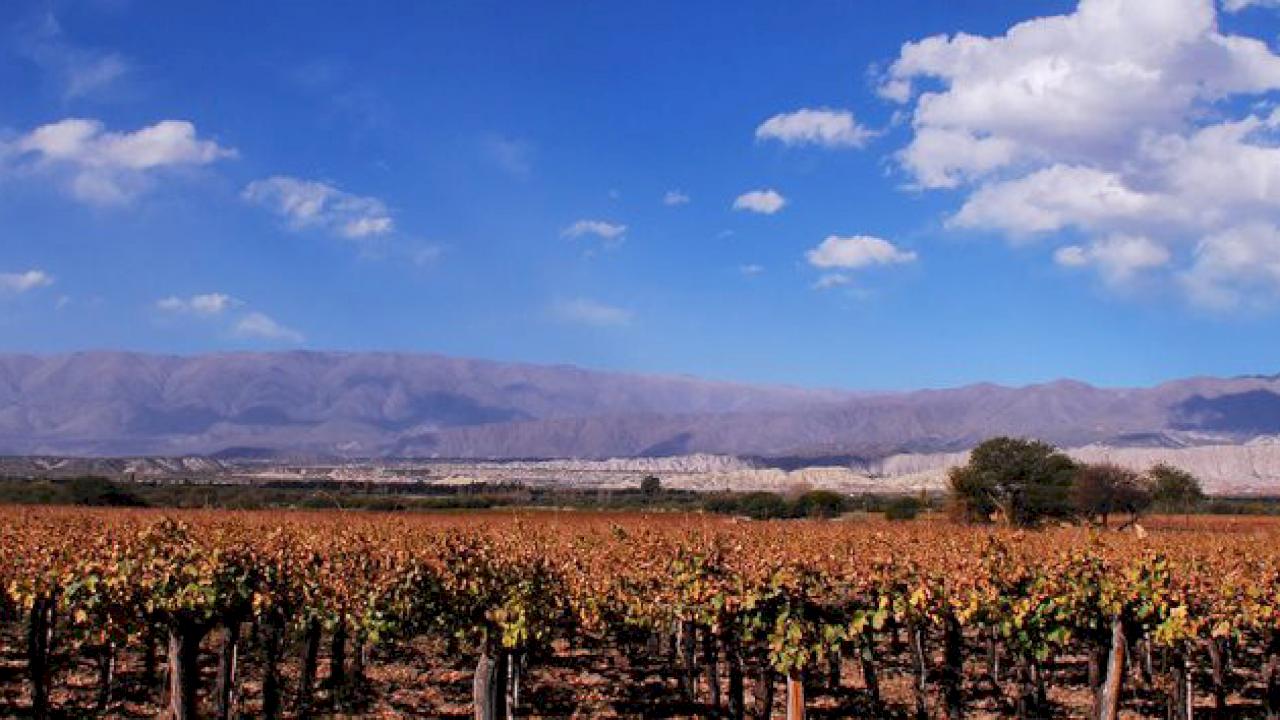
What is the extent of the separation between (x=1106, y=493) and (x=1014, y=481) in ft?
30.4

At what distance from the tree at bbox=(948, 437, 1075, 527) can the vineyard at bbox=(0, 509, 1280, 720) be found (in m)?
53.7

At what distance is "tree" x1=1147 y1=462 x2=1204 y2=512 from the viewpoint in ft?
310

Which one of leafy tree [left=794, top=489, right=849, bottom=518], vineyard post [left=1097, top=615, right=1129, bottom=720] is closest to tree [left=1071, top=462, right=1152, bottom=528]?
leafy tree [left=794, top=489, right=849, bottom=518]

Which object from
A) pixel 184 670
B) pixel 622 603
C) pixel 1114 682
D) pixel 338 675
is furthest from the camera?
pixel 338 675

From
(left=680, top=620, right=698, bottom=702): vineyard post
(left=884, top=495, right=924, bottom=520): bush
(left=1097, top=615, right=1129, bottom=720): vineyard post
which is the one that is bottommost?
(left=884, top=495, right=924, bottom=520): bush

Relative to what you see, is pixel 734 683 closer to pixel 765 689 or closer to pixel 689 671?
pixel 765 689

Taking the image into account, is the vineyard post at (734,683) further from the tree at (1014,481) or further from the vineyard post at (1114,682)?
the tree at (1014,481)

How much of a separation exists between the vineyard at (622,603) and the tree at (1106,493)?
61.1 m

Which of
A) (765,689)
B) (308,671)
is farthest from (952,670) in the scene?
(308,671)

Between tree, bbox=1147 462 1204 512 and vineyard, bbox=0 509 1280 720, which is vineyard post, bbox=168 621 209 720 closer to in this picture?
vineyard, bbox=0 509 1280 720

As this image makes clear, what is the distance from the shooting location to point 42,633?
62.8ft

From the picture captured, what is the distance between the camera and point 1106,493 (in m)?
84.4

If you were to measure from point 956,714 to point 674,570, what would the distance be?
255 inches

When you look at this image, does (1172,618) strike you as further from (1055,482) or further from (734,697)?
(1055,482)
